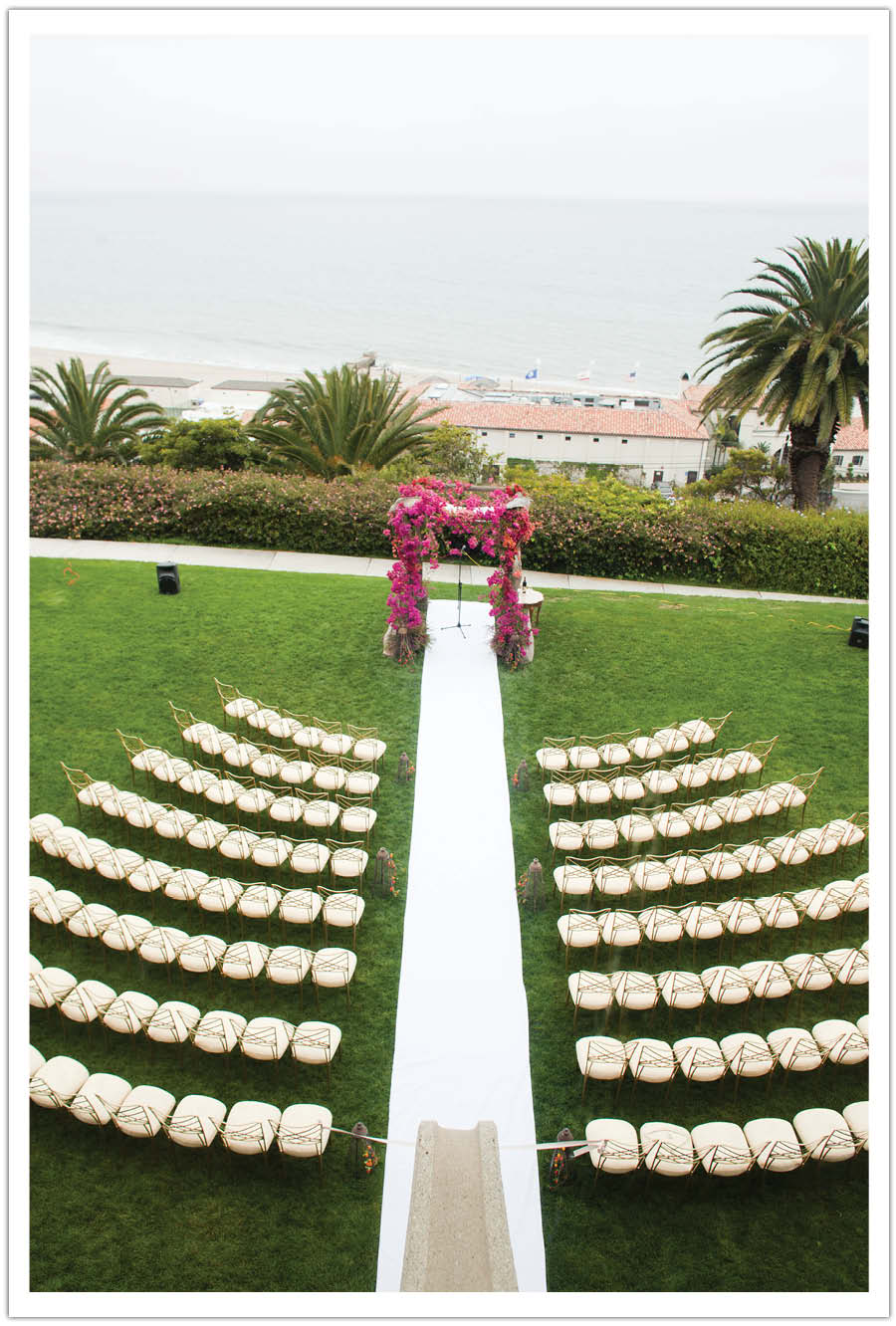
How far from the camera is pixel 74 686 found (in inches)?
583

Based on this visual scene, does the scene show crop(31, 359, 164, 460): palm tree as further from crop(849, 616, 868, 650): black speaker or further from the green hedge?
crop(849, 616, 868, 650): black speaker

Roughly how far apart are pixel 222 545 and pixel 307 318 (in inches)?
3773

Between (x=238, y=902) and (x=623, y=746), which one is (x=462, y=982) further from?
(x=623, y=746)

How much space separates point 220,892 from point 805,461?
877 inches

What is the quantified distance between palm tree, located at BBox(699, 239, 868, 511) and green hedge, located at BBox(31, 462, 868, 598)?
14.0 ft

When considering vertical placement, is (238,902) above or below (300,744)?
below

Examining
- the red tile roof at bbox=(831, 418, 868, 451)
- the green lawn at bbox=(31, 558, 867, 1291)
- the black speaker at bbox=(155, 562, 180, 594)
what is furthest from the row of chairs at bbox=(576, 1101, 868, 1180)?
the red tile roof at bbox=(831, 418, 868, 451)

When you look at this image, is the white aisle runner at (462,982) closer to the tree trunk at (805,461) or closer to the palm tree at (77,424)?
→ the tree trunk at (805,461)

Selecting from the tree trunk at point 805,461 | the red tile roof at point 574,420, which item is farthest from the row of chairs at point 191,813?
the red tile roof at point 574,420

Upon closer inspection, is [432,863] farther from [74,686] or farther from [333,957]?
[74,686]

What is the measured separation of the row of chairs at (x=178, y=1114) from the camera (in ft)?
24.3

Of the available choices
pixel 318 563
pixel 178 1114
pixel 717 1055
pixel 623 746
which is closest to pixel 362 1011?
pixel 178 1114

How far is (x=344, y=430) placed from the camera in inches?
1046

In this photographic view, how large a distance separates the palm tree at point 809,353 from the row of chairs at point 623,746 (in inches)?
552
